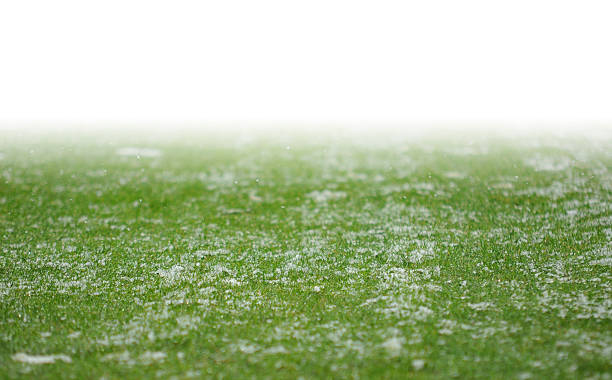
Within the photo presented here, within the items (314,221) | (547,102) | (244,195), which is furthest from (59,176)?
(547,102)

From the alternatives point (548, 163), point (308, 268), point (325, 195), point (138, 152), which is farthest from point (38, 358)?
point (548, 163)

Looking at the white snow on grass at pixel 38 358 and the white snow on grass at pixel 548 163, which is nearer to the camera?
the white snow on grass at pixel 38 358

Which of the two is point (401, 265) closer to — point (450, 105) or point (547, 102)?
point (450, 105)

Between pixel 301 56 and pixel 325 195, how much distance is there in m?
121

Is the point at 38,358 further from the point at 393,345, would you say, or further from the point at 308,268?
the point at 393,345

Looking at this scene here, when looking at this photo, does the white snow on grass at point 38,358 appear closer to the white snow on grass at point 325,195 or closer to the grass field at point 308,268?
the grass field at point 308,268

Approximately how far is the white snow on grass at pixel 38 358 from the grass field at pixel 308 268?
0.20 feet

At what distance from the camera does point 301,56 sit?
13638cm

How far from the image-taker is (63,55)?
438 ft

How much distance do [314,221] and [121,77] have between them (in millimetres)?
116673

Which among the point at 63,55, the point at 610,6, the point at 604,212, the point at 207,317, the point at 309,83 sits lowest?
the point at 207,317

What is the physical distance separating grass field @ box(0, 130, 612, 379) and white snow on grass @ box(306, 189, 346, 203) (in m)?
0.10

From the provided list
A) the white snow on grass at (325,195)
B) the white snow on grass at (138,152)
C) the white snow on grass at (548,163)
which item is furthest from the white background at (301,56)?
the white snow on grass at (325,195)

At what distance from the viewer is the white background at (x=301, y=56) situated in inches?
3548
